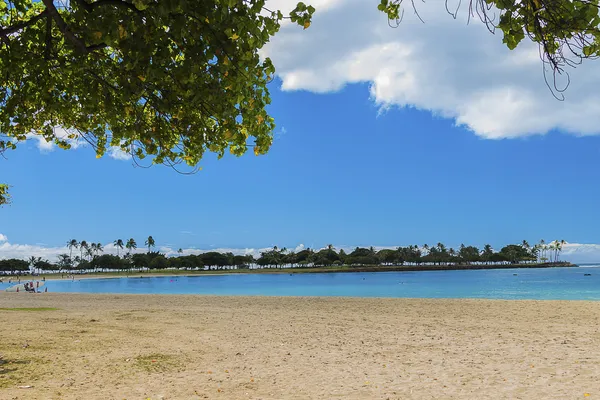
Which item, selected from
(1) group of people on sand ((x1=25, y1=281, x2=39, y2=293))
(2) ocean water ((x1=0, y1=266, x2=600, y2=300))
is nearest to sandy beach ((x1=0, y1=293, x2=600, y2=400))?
(2) ocean water ((x1=0, y1=266, x2=600, y2=300))

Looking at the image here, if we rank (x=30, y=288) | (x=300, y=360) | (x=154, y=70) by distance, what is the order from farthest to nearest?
(x=30, y=288) → (x=300, y=360) → (x=154, y=70)

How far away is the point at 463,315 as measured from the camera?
798 inches

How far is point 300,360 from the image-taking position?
1020cm

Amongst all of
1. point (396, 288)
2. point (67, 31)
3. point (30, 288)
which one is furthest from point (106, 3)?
point (396, 288)

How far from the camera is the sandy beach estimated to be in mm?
7398

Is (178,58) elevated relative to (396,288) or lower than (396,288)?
elevated

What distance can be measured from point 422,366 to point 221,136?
6.83m

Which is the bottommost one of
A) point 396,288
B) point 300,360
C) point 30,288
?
A: point 396,288

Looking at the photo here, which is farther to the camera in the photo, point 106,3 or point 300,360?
point 300,360

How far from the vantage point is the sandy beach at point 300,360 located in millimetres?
7398

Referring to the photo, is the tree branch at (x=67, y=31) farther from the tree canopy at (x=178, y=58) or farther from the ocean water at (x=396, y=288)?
the ocean water at (x=396, y=288)

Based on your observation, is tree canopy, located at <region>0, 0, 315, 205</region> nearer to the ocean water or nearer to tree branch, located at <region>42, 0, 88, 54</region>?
tree branch, located at <region>42, 0, 88, 54</region>

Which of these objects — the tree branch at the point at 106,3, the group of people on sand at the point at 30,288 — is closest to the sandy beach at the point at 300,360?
the tree branch at the point at 106,3

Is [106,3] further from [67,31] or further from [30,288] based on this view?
[30,288]
